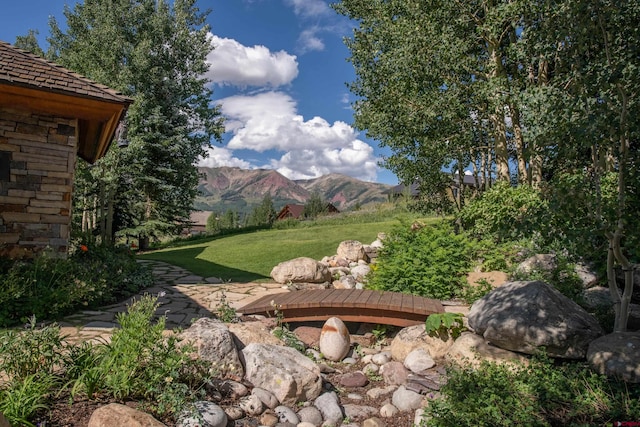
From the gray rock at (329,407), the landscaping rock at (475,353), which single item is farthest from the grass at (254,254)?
the landscaping rock at (475,353)

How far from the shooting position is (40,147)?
242 inches

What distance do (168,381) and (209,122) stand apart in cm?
1898

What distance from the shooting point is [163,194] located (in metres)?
19.0

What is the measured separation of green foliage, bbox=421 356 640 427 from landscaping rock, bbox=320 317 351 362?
6.04 ft

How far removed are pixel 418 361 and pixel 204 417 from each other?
2672 mm

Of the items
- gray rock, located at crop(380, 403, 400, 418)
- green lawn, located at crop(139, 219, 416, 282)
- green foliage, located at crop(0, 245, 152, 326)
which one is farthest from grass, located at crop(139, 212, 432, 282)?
gray rock, located at crop(380, 403, 400, 418)

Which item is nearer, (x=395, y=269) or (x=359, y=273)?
(x=395, y=269)

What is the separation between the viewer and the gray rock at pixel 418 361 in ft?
14.6

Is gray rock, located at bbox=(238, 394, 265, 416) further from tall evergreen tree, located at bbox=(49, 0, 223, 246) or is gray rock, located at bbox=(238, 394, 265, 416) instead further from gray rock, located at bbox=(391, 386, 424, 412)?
tall evergreen tree, located at bbox=(49, 0, 223, 246)

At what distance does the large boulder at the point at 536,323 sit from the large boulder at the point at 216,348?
8.76 feet

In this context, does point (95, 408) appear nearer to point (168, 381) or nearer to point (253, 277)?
point (168, 381)

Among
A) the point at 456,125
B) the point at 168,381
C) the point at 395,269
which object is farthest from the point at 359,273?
the point at 168,381

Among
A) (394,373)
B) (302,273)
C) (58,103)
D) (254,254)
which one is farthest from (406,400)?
(254,254)

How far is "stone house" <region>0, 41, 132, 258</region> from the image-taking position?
5.82m
